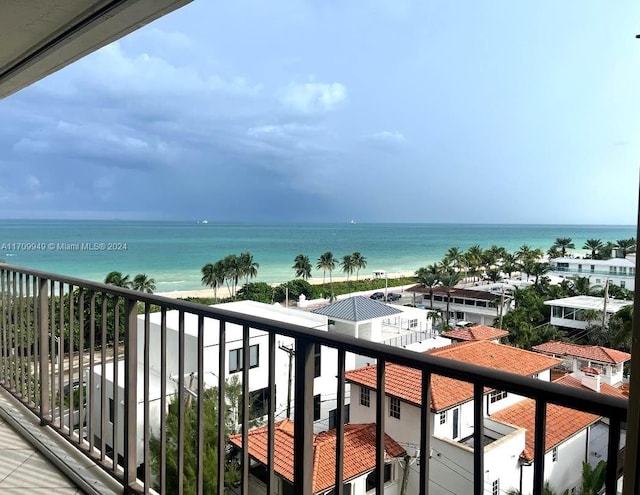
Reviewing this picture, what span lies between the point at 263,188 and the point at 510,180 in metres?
43.4

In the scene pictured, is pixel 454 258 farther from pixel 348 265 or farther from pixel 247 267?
pixel 247 267

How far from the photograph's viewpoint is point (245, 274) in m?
39.2

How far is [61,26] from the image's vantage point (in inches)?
68.8

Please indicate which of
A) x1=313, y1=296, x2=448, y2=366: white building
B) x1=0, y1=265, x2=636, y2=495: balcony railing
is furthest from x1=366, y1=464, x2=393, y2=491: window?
x1=313, y1=296, x2=448, y2=366: white building

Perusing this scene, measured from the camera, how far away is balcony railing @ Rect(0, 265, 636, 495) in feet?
2.58

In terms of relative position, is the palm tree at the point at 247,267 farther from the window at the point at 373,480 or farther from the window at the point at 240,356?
the window at the point at 373,480

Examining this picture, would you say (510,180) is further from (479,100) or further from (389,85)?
(389,85)

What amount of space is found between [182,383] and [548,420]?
113 centimetres

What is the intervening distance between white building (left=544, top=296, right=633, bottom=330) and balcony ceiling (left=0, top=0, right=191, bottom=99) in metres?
29.9

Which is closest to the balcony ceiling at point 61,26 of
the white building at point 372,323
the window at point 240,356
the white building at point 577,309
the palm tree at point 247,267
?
the window at point 240,356

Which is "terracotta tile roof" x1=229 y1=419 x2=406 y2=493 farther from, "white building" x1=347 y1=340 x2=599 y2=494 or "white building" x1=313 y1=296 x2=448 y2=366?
"white building" x1=313 y1=296 x2=448 y2=366

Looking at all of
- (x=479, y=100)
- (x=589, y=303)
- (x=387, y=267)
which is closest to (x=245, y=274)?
(x=387, y=267)

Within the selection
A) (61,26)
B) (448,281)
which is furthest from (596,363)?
(448,281)

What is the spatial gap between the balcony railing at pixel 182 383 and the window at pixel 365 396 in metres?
0.41
